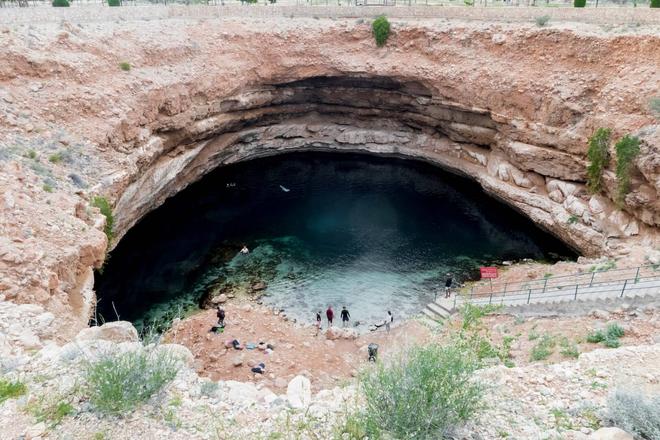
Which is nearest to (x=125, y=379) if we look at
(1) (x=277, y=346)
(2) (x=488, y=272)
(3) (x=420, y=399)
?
(3) (x=420, y=399)

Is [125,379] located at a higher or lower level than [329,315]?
higher

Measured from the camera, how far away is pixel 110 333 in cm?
1310

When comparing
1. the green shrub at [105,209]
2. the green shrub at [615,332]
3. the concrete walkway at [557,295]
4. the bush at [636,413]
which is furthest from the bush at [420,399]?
the green shrub at [105,209]

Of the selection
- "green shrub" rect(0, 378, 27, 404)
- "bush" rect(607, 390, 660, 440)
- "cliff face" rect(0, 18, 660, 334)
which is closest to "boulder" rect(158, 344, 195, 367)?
"green shrub" rect(0, 378, 27, 404)

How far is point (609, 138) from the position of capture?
2717cm

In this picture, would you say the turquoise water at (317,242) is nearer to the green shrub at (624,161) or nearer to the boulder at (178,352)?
the green shrub at (624,161)

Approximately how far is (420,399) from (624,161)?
22.8 meters

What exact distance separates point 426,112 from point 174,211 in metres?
21.6

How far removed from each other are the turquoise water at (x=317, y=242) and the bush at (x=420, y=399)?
14.8 metres

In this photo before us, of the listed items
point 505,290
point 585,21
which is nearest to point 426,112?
point 585,21

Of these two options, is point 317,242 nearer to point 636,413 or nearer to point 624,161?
point 624,161

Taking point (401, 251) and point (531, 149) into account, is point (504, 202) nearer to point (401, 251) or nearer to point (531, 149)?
point (531, 149)

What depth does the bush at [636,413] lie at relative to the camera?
26.9 ft

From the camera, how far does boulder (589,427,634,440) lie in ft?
27.4
